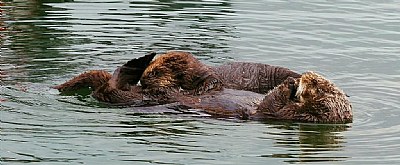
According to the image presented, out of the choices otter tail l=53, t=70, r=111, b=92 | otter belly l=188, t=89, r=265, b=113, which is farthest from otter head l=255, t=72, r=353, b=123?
otter tail l=53, t=70, r=111, b=92

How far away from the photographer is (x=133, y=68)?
355 inches

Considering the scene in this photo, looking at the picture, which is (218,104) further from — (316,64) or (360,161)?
(316,64)

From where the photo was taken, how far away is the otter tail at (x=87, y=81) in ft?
30.3

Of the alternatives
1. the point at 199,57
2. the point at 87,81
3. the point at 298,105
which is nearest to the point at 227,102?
the point at 298,105

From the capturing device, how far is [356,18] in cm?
1351

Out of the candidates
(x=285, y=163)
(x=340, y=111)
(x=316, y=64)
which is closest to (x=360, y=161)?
(x=285, y=163)

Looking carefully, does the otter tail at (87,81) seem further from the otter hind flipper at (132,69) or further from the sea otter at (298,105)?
the sea otter at (298,105)

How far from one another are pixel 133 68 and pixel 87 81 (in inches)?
19.8

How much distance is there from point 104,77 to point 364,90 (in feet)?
8.02

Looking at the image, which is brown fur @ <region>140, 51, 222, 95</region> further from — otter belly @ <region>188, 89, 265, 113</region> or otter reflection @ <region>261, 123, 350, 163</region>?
otter reflection @ <region>261, 123, 350, 163</region>

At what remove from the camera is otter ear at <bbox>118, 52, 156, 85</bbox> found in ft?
29.3

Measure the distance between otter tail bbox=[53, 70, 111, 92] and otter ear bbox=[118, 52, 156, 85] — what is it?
0.92 ft

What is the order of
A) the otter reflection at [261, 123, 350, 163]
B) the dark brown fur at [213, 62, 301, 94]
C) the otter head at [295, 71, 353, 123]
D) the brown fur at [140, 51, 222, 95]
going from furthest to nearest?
the dark brown fur at [213, 62, 301, 94] → the brown fur at [140, 51, 222, 95] → the otter head at [295, 71, 353, 123] → the otter reflection at [261, 123, 350, 163]

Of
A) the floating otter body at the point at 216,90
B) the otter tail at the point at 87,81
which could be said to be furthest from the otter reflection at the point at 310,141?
the otter tail at the point at 87,81
